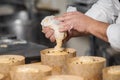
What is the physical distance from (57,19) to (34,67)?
0.35m

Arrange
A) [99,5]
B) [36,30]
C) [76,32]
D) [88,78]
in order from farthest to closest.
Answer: [36,30]
[99,5]
[76,32]
[88,78]

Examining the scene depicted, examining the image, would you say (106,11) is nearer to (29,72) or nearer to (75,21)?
(75,21)

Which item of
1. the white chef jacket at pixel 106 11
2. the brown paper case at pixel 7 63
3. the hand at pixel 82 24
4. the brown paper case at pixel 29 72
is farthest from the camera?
the white chef jacket at pixel 106 11

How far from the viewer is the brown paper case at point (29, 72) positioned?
131 centimetres

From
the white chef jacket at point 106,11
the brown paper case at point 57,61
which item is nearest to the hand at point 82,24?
the brown paper case at point 57,61

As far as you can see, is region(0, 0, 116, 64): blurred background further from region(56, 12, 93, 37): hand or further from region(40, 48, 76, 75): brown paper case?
region(40, 48, 76, 75): brown paper case

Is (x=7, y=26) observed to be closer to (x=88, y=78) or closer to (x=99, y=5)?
(x=99, y=5)

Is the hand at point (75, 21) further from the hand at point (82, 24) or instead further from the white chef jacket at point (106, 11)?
the white chef jacket at point (106, 11)

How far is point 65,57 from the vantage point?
5.03 ft

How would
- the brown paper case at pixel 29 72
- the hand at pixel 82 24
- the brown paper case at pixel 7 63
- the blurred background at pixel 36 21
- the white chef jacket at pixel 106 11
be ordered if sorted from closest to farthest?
the brown paper case at pixel 29 72 < the brown paper case at pixel 7 63 < the hand at pixel 82 24 < the white chef jacket at pixel 106 11 < the blurred background at pixel 36 21

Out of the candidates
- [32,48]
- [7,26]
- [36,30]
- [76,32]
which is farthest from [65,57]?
[7,26]

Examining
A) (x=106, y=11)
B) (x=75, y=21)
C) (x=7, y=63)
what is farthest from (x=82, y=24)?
(x=106, y=11)

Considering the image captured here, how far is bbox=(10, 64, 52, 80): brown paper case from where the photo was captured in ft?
4.31

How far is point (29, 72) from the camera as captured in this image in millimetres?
1320
